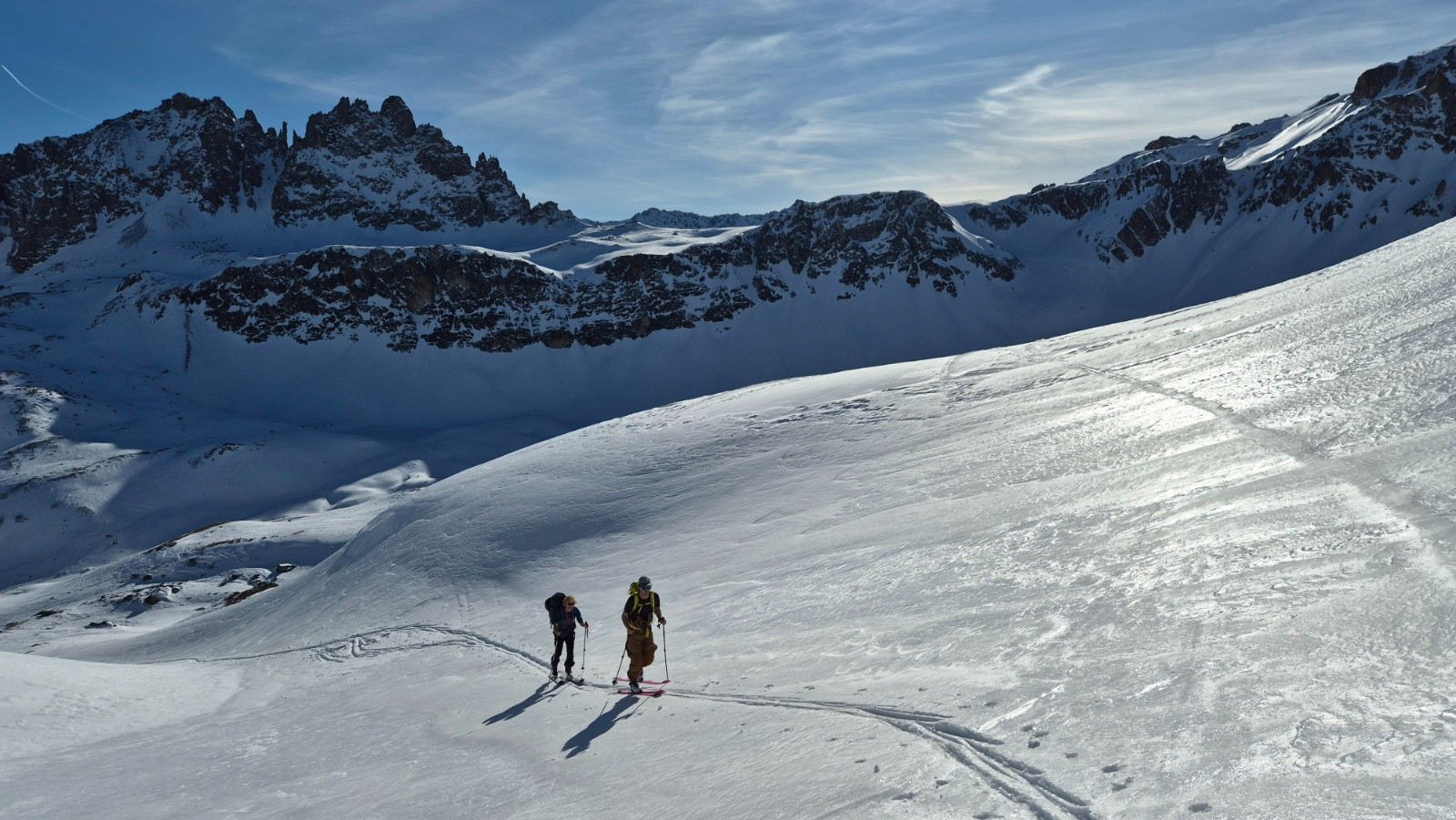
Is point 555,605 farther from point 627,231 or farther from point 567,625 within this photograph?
point 627,231

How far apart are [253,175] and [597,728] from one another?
16214 centimetres

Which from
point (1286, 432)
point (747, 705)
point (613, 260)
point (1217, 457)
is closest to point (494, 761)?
point (747, 705)

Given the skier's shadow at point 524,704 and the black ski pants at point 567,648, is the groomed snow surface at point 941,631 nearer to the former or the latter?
the skier's shadow at point 524,704

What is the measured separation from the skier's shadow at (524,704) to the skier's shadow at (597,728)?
146cm

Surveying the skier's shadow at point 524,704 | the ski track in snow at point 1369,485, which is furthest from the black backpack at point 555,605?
the ski track in snow at point 1369,485

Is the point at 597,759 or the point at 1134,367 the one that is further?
the point at 1134,367

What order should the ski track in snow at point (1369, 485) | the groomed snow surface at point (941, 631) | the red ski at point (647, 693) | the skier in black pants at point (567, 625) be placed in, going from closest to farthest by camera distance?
the groomed snow surface at point (941, 631) < the ski track in snow at point (1369, 485) < the red ski at point (647, 693) < the skier in black pants at point (567, 625)


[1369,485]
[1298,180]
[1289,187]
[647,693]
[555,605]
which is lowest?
[647,693]

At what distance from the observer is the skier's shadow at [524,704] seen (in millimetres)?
10859

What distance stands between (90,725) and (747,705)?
37.0 ft

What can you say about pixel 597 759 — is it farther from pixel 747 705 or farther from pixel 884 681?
pixel 884 681

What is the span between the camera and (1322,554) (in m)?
8.14

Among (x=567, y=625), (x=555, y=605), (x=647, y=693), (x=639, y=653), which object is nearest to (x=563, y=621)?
(x=567, y=625)

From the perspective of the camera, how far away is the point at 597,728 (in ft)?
31.5
